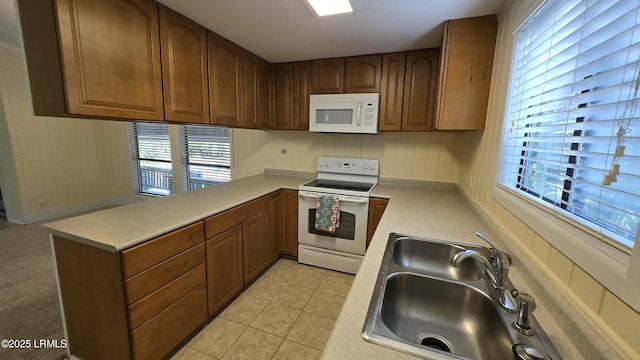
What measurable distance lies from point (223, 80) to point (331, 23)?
1066 millimetres

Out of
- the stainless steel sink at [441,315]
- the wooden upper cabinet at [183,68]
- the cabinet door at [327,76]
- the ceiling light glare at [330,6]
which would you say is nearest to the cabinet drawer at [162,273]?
the wooden upper cabinet at [183,68]

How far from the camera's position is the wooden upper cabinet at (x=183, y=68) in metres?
1.74

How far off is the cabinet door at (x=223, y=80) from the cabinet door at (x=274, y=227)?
0.87 meters

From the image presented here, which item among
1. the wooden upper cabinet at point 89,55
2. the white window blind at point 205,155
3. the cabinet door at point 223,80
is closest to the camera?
the wooden upper cabinet at point 89,55

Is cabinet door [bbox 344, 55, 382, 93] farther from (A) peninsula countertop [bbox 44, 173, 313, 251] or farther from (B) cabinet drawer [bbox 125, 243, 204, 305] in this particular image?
(B) cabinet drawer [bbox 125, 243, 204, 305]

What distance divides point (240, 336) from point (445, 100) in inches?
89.2

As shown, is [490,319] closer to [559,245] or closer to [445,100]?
[559,245]

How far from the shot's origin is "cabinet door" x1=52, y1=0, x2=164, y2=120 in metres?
1.26

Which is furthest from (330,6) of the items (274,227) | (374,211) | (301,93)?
(274,227)

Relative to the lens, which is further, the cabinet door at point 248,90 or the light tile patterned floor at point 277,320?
the cabinet door at point 248,90

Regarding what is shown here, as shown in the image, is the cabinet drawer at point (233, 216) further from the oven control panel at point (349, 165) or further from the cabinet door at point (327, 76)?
the cabinet door at point (327, 76)

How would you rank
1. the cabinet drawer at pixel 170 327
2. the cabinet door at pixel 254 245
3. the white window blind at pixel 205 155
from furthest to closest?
the white window blind at pixel 205 155 < the cabinet door at pixel 254 245 < the cabinet drawer at pixel 170 327

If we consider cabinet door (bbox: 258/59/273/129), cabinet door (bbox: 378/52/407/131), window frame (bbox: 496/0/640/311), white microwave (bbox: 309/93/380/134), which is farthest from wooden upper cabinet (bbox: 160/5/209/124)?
window frame (bbox: 496/0/640/311)

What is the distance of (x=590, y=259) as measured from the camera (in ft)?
2.19
